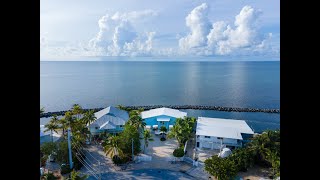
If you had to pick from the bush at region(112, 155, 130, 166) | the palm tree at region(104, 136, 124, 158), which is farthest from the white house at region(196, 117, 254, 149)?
the palm tree at region(104, 136, 124, 158)

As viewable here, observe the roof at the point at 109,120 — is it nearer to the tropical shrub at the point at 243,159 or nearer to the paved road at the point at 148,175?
the paved road at the point at 148,175

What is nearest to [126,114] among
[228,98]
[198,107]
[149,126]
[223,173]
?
[149,126]

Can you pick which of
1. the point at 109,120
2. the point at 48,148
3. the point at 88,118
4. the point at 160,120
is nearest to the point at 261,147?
the point at 160,120

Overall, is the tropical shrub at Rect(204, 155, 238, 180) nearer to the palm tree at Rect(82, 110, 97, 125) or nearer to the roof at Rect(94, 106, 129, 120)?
the palm tree at Rect(82, 110, 97, 125)

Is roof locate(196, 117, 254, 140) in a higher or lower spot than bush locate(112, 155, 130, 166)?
higher

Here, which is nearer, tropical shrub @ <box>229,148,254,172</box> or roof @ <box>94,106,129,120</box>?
tropical shrub @ <box>229,148,254,172</box>

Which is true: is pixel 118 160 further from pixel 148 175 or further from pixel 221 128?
pixel 221 128

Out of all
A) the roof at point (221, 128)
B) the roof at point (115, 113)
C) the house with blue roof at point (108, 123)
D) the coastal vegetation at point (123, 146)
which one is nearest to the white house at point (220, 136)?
the roof at point (221, 128)
